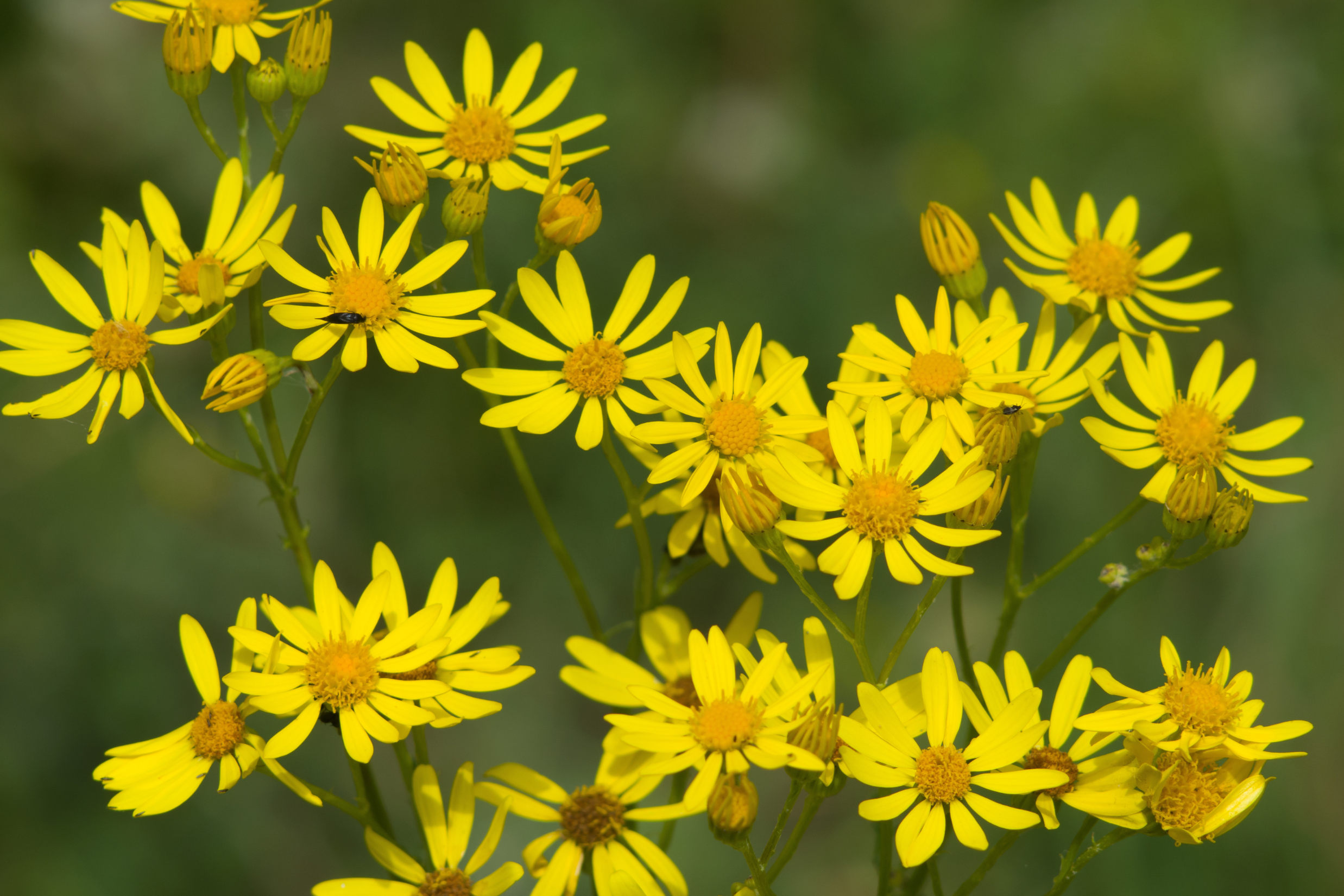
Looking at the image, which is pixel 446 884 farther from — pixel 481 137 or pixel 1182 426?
pixel 1182 426

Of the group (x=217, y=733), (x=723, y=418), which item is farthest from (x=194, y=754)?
(x=723, y=418)

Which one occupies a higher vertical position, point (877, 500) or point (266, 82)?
point (266, 82)

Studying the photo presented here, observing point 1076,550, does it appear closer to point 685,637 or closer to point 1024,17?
point 685,637

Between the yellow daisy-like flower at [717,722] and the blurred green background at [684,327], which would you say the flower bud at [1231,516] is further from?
the blurred green background at [684,327]

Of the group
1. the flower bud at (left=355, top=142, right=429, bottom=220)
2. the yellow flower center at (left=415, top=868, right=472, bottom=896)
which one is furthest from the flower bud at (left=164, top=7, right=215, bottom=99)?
the yellow flower center at (left=415, top=868, right=472, bottom=896)

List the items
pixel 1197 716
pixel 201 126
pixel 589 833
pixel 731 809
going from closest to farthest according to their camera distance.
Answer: pixel 731 809 < pixel 1197 716 < pixel 589 833 < pixel 201 126

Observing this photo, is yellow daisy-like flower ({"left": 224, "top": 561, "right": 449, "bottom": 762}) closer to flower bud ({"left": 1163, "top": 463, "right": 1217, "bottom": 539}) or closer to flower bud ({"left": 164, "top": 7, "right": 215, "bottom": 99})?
flower bud ({"left": 164, "top": 7, "right": 215, "bottom": 99})
